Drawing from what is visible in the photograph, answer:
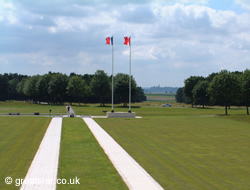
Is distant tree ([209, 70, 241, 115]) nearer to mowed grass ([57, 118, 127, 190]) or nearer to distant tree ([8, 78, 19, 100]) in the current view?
mowed grass ([57, 118, 127, 190])

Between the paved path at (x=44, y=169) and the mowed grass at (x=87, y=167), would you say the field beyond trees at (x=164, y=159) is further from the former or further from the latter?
the paved path at (x=44, y=169)

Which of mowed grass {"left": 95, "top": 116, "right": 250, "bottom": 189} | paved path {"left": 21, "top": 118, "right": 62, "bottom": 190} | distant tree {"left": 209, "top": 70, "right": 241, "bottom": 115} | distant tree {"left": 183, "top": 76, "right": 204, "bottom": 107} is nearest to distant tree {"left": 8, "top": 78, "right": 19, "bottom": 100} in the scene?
distant tree {"left": 183, "top": 76, "right": 204, "bottom": 107}

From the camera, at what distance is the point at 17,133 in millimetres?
32031

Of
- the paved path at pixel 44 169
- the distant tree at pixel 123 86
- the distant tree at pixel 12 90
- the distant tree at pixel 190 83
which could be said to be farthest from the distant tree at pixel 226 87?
the distant tree at pixel 12 90

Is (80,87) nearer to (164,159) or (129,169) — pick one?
(164,159)

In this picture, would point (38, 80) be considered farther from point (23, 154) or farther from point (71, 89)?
point (23, 154)

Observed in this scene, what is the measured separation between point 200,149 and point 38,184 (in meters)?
14.3

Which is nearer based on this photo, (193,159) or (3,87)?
(193,159)

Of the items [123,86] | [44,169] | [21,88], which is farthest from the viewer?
[21,88]

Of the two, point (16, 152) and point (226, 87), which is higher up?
point (226, 87)

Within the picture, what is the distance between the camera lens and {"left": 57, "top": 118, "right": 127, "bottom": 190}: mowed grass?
14219 millimetres

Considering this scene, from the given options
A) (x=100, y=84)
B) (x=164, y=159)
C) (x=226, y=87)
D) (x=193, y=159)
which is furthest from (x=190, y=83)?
(x=164, y=159)

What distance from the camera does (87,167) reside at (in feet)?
56.9

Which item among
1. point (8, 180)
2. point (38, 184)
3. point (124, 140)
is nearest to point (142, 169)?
point (38, 184)
